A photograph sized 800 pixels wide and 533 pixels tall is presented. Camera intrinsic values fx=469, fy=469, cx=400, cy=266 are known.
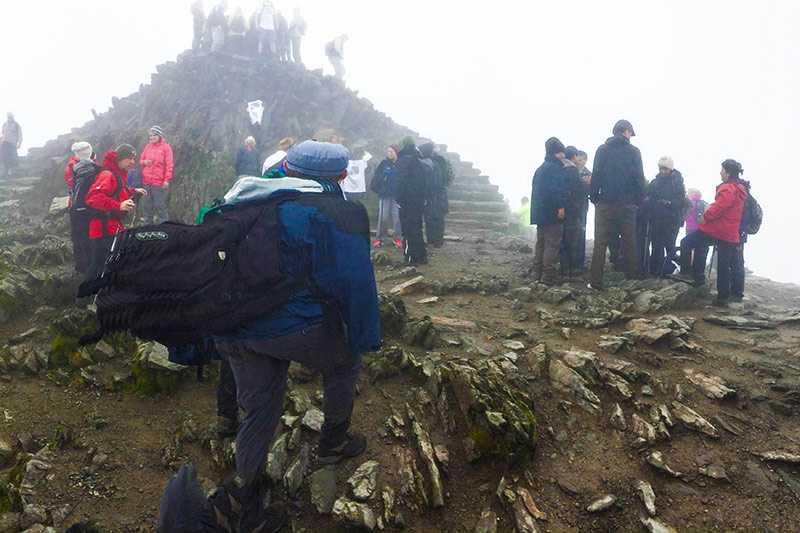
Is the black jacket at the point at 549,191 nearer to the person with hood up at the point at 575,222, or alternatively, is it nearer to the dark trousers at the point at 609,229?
the person with hood up at the point at 575,222

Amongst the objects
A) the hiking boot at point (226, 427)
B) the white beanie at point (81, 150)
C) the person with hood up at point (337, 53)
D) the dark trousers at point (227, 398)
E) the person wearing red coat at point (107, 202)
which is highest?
A: the person with hood up at point (337, 53)

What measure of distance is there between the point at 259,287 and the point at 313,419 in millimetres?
2533

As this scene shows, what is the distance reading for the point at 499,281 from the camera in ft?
36.6

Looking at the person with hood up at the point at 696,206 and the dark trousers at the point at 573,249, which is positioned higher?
the person with hood up at the point at 696,206

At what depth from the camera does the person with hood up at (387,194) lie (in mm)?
15711

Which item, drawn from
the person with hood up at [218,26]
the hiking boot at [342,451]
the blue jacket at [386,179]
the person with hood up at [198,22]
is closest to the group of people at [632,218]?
the blue jacket at [386,179]

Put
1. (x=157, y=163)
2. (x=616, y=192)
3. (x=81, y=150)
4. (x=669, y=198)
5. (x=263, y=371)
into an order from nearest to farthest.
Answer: (x=263, y=371), (x=81, y=150), (x=616, y=192), (x=669, y=198), (x=157, y=163)

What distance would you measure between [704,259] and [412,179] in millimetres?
7095

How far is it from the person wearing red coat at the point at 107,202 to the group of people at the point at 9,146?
23178 millimetres

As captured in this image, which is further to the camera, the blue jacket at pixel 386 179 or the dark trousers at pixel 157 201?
the blue jacket at pixel 386 179

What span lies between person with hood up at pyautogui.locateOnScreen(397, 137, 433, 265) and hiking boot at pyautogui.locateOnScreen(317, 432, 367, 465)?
8369mm

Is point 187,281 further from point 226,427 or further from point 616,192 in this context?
point 616,192

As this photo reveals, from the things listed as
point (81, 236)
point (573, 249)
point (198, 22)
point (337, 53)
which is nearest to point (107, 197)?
point (81, 236)

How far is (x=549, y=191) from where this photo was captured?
10.5m
